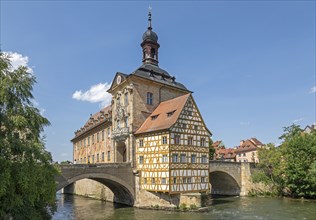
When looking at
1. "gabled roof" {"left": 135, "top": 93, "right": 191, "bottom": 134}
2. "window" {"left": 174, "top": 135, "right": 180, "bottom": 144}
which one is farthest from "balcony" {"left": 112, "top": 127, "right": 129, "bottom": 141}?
"window" {"left": 174, "top": 135, "right": 180, "bottom": 144}

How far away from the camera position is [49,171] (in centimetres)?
1285

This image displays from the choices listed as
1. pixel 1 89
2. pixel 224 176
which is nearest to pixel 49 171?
pixel 1 89

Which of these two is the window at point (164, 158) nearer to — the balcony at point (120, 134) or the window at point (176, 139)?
the window at point (176, 139)

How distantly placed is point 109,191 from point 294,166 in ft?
69.8

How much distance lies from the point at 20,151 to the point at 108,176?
14.7 meters

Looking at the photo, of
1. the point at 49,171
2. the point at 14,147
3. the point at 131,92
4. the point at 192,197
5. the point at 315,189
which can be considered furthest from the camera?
the point at 315,189

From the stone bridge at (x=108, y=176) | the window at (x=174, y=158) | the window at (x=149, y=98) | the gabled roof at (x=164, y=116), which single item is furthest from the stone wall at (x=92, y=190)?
the window at (x=149, y=98)

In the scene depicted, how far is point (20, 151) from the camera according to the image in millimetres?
11438

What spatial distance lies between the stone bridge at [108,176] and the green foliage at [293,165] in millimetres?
17072

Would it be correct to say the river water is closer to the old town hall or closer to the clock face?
the old town hall

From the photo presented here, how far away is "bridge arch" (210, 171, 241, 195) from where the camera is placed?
3603 cm

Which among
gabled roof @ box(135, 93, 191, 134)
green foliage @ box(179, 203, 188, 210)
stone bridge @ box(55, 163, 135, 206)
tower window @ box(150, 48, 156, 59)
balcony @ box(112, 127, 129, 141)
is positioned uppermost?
tower window @ box(150, 48, 156, 59)

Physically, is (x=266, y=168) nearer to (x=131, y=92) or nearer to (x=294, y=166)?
(x=294, y=166)

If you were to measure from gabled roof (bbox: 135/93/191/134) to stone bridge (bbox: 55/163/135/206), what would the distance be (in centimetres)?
411
